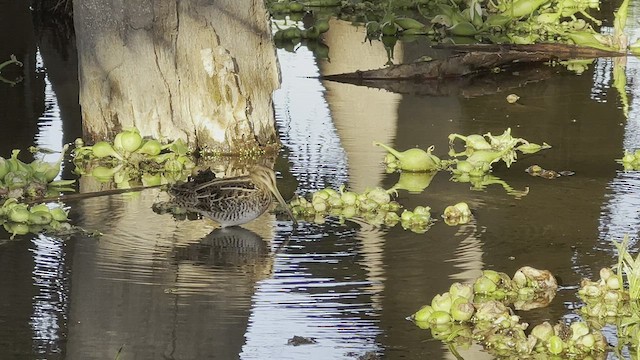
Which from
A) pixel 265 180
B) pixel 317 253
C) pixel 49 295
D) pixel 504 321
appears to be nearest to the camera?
pixel 504 321

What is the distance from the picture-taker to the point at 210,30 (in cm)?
861

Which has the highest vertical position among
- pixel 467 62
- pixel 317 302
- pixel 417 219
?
pixel 467 62

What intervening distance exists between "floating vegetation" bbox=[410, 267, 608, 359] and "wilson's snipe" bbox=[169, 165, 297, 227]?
1.52 metres

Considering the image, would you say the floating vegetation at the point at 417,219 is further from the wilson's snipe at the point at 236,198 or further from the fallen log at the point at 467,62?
the fallen log at the point at 467,62

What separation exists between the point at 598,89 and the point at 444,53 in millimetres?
2148

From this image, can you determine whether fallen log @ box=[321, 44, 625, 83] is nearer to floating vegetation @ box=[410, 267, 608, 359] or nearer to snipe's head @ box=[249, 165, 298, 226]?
snipe's head @ box=[249, 165, 298, 226]

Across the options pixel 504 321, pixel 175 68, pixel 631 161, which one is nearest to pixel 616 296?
pixel 504 321

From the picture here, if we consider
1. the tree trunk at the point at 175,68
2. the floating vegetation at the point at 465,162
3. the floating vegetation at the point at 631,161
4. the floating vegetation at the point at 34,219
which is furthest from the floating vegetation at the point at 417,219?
the tree trunk at the point at 175,68

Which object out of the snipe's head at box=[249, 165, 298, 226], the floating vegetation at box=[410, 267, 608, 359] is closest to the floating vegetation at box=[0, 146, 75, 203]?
the snipe's head at box=[249, 165, 298, 226]

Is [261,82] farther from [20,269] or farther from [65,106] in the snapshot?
[20,269]

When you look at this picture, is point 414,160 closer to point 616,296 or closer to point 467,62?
point 616,296

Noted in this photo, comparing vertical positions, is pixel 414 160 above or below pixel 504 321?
above

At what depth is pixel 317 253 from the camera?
21.0 ft

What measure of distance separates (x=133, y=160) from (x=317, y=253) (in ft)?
7.51
